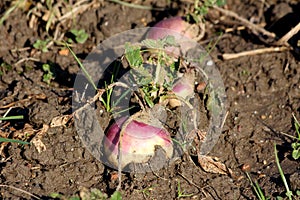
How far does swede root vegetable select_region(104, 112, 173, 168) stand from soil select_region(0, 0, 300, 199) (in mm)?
80

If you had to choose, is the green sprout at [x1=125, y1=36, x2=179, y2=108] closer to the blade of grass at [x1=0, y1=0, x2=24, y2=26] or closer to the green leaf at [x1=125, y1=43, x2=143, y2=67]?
the green leaf at [x1=125, y1=43, x2=143, y2=67]

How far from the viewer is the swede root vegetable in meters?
2.43

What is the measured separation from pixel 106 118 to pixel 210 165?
1.72ft

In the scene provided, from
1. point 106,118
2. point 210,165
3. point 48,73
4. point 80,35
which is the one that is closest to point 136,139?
point 106,118

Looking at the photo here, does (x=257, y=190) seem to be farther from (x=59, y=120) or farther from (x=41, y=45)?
(x=41, y=45)

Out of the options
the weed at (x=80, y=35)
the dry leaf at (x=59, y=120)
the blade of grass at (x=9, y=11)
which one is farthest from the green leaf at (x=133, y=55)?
the blade of grass at (x=9, y=11)

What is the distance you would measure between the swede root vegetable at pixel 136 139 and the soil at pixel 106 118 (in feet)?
0.26

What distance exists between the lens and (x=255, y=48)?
326cm

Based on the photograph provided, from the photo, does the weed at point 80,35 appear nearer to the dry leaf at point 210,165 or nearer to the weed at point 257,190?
the dry leaf at point 210,165

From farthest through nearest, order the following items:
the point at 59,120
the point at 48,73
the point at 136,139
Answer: the point at 48,73 → the point at 59,120 → the point at 136,139

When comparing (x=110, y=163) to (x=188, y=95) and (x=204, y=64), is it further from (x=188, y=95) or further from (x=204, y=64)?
(x=204, y=64)

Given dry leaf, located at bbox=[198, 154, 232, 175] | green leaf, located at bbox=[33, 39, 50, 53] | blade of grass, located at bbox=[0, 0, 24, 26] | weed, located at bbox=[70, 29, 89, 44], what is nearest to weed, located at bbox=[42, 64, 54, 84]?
green leaf, located at bbox=[33, 39, 50, 53]

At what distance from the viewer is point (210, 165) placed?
253 cm

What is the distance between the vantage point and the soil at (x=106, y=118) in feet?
8.04
